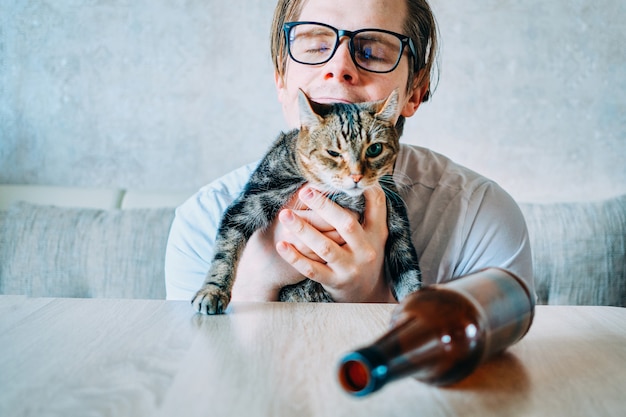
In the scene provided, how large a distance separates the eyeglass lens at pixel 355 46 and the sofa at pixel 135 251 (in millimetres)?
998

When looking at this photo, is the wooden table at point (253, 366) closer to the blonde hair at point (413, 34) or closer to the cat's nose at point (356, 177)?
the cat's nose at point (356, 177)

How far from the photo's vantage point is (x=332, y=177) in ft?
3.57

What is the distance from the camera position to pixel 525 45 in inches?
97.3

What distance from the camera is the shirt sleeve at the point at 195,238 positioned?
4.37 ft

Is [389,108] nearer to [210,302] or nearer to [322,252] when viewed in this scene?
[322,252]

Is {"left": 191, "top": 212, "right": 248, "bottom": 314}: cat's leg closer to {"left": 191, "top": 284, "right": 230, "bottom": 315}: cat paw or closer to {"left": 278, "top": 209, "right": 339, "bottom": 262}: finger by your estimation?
{"left": 191, "top": 284, "right": 230, "bottom": 315}: cat paw

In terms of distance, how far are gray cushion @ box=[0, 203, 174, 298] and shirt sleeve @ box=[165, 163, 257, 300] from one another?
23.0 inches

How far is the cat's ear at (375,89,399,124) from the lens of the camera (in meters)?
1.07

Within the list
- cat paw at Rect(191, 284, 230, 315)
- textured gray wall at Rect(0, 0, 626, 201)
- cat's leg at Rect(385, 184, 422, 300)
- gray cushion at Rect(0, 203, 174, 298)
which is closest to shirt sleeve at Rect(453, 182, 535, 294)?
cat's leg at Rect(385, 184, 422, 300)

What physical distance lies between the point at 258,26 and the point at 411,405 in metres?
2.20

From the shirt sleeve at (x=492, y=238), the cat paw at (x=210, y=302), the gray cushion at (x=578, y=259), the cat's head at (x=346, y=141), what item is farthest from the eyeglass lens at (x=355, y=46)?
the gray cushion at (x=578, y=259)

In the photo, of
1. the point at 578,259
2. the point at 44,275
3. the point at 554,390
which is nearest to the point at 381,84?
the point at 554,390

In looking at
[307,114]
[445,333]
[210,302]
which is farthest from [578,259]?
[445,333]

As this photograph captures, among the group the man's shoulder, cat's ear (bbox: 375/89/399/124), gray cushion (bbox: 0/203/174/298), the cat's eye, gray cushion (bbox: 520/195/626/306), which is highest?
cat's ear (bbox: 375/89/399/124)
